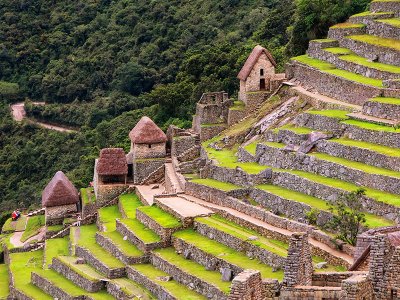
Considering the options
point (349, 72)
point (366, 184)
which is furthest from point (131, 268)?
point (349, 72)

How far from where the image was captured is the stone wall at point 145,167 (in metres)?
48.6

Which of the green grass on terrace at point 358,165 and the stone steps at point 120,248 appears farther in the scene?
the stone steps at point 120,248

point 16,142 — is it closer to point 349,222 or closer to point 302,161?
point 302,161

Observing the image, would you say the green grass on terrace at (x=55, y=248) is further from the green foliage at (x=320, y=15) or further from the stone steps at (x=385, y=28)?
the stone steps at (x=385, y=28)

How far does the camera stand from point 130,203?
152ft

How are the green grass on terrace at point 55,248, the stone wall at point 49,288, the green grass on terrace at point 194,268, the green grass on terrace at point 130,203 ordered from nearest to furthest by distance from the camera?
the green grass on terrace at point 194,268 < the stone wall at point 49,288 < the green grass on terrace at point 130,203 < the green grass on terrace at point 55,248

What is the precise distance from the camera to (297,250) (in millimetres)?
21172

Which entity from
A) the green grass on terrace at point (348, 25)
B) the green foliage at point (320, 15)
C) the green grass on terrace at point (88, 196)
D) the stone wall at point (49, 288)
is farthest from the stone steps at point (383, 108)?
the green grass on terrace at point (88, 196)

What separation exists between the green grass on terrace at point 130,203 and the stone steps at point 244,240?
7.30m

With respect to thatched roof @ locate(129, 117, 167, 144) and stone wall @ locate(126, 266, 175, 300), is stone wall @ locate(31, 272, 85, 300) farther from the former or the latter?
thatched roof @ locate(129, 117, 167, 144)

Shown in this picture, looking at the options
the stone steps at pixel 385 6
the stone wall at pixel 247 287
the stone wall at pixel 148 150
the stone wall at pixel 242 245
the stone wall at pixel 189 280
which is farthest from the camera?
the stone wall at pixel 148 150

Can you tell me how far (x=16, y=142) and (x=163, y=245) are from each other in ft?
137

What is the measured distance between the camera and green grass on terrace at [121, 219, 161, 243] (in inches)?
1469

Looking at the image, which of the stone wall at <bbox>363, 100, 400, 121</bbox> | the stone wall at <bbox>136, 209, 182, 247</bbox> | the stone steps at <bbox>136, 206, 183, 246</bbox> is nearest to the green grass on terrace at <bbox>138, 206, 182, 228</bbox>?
the stone steps at <bbox>136, 206, 183, 246</bbox>
